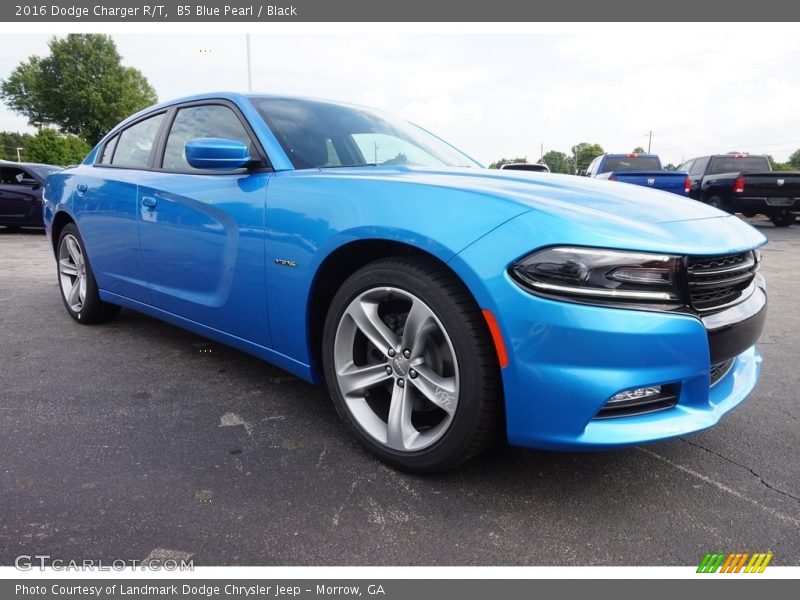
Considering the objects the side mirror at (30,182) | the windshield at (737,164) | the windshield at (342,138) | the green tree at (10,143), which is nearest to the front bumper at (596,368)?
the windshield at (342,138)

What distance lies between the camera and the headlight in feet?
5.39

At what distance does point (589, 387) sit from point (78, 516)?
169 cm

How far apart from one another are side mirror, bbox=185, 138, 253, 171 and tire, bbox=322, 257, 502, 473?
2.62ft

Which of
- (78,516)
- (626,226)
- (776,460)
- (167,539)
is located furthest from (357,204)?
(776,460)

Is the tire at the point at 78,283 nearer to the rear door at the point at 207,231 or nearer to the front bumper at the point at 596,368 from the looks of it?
the rear door at the point at 207,231

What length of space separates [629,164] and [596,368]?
43.2ft

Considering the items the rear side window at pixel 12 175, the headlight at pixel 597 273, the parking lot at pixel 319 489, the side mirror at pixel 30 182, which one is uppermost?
the headlight at pixel 597 273

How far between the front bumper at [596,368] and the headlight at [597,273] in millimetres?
46

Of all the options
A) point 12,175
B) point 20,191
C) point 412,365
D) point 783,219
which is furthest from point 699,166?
point 12,175

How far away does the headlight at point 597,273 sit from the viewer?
1644 millimetres

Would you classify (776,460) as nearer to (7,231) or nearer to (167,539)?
(167,539)

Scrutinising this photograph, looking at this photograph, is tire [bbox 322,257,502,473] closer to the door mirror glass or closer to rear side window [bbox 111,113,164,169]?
rear side window [bbox 111,113,164,169]

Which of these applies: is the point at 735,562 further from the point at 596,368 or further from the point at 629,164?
the point at 629,164

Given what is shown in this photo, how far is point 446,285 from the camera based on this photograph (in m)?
1.84
